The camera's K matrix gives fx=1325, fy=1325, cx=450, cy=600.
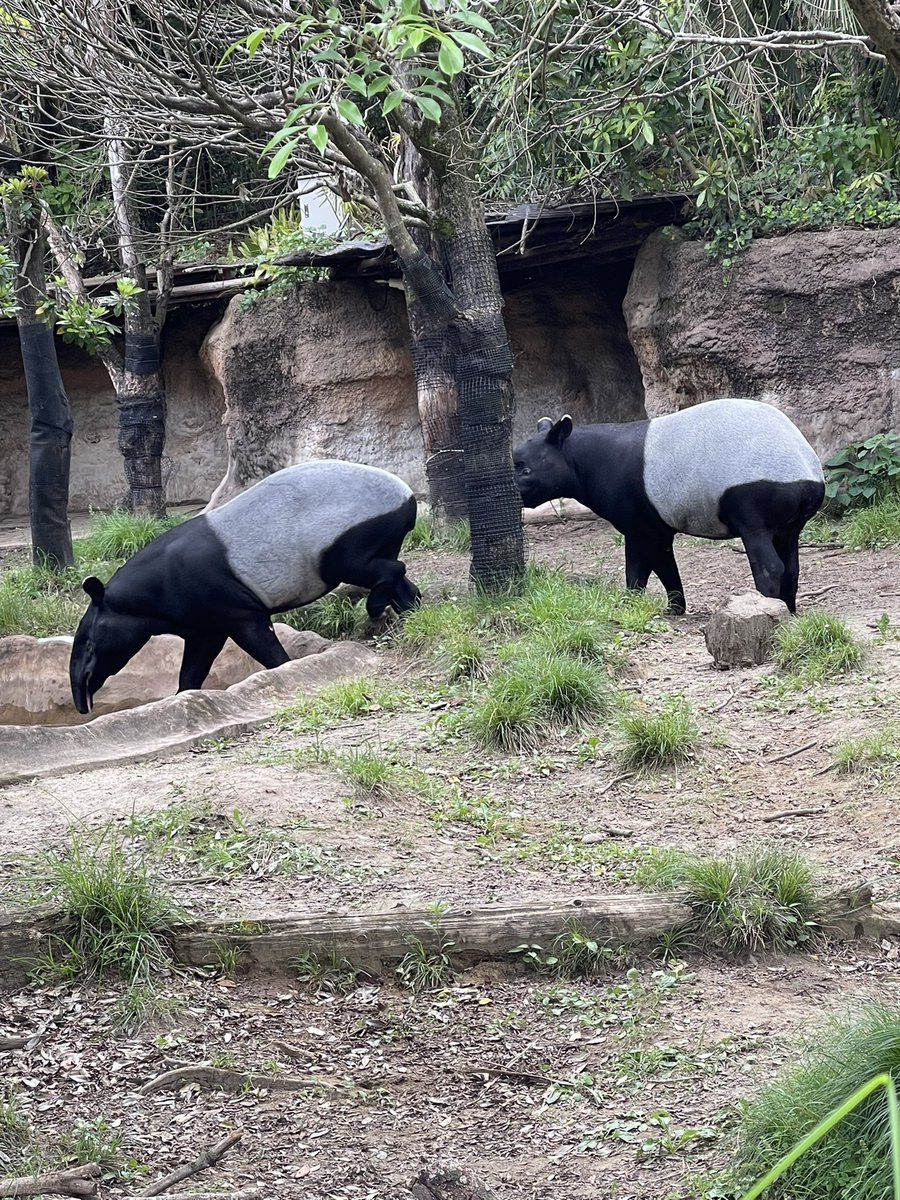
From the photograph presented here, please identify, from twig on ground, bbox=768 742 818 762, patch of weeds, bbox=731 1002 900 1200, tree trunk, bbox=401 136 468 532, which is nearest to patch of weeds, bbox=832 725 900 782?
twig on ground, bbox=768 742 818 762

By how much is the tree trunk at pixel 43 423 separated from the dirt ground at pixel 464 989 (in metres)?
5.01

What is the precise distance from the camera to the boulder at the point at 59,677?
29.8 feet

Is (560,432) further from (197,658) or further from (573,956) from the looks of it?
(573,956)

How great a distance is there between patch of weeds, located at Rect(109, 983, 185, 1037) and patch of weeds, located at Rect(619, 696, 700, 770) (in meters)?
2.52

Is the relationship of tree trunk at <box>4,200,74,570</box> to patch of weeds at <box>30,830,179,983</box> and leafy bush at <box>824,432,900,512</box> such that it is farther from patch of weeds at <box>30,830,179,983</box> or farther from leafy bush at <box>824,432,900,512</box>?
patch of weeds at <box>30,830,179,983</box>

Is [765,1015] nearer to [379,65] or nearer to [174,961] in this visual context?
[174,961]

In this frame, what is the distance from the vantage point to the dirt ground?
3.27 metres

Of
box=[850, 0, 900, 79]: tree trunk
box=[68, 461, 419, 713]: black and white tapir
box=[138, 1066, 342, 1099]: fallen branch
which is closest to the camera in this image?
box=[850, 0, 900, 79]: tree trunk

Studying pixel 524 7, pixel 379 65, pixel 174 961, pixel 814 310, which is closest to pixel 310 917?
pixel 174 961

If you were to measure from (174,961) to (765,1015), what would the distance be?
175 cm

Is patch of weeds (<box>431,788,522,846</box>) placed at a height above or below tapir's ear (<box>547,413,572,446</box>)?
below

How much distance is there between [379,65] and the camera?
3.16 m

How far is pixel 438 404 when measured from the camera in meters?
11.1

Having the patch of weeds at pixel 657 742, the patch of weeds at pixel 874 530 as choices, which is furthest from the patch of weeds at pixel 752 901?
the patch of weeds at pixel 874 530
